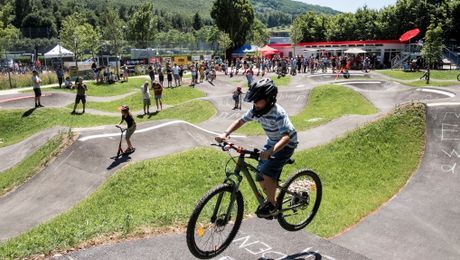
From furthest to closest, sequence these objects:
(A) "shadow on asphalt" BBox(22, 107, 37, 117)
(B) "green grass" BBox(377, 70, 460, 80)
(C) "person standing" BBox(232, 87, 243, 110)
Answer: (B) "green grass" BBox(377, 70, 460, 80) < (C) "person standing" BBox(232, 87, 243, 110) < (A) "shadow on asphalt" BBox(22, 107, 37, 117)

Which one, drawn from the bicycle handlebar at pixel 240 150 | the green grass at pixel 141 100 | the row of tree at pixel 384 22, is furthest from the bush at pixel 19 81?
the row of tree at pixel 384 22

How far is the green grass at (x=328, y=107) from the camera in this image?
24.7 m

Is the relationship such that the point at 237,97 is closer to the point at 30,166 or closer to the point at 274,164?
the point at 30,166

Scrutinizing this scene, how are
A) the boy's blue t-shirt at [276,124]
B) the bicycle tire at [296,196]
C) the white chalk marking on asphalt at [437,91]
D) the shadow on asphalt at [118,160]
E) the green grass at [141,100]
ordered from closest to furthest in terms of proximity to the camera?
the boy's blue t-shirt at [276,124], the bicycle tire at [296,196], the shadow on asphalt at [118,160], the white chalk marking on asphalt at [437,91], the green grass at [141,100]

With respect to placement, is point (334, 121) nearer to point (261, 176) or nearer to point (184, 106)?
point (184, 106)

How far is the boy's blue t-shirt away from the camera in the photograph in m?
6.23

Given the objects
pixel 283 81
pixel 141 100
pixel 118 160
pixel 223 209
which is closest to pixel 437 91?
pixel 283 81

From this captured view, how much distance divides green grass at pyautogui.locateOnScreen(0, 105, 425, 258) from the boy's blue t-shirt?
2993mm

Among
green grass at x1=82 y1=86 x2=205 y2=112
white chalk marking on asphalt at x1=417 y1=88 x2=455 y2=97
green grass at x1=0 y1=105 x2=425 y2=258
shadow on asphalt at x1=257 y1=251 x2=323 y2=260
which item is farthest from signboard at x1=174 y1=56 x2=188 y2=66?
shadow on asphalt at x1=257 y1=251 x2=323 y2=260

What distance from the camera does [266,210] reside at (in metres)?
6.68

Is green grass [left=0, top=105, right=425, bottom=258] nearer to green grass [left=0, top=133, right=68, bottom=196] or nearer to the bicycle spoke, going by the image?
the bicycle spoke

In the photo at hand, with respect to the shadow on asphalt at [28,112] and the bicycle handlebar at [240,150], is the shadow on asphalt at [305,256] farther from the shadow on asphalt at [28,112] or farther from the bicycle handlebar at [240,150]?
the shadow on asphalt at [28,112]

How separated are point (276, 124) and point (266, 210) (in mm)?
1453

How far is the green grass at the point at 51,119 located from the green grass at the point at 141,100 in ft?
12.5
